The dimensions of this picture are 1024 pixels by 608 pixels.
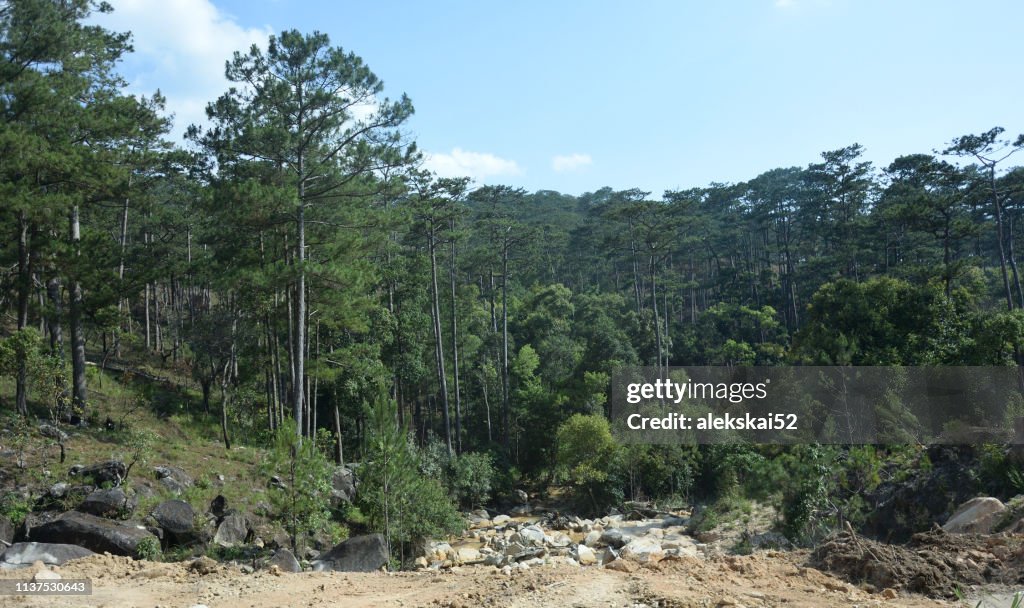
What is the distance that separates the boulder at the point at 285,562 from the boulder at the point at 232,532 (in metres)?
2.73

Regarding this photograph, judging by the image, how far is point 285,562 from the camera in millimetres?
11328

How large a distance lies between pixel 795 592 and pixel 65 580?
9.58 meters

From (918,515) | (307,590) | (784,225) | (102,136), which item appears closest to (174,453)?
(102,136)

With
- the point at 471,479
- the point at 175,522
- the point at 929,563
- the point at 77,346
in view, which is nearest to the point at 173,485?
the point at 175,522

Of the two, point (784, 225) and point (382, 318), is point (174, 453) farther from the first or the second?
point (784, 225)

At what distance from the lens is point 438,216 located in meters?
29.8

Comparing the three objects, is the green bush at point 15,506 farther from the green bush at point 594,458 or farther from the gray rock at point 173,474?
the green bush at point 594,458

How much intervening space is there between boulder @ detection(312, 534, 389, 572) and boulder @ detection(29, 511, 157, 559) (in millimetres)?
3313

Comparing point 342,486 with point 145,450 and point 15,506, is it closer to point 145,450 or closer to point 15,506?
point 145,450

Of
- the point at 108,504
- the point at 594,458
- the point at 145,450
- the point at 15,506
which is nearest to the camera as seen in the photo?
the point at 15,506

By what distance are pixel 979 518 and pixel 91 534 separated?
14812mm

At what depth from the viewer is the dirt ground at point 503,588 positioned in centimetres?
737

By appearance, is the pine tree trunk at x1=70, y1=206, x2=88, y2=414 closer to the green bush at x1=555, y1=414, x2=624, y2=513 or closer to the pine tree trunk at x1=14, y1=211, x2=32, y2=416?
the pine tree trunk at x1=14, y1=211, x2=32, y2=416
